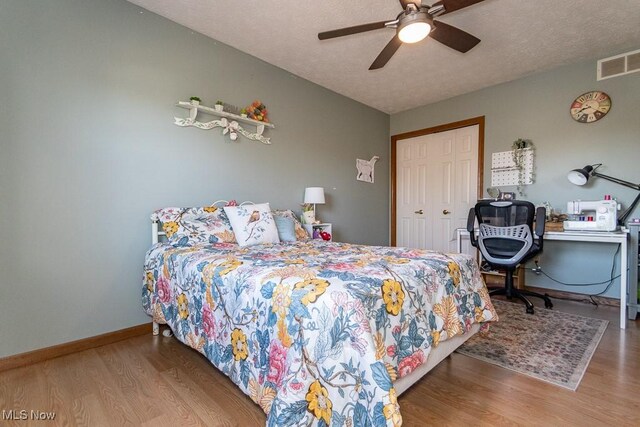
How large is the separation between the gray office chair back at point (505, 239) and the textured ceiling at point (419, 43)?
1.72 meters

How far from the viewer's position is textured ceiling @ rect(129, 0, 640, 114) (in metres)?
2.25

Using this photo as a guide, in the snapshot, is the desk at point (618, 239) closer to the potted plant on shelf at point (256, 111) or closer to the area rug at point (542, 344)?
the area rug at point (542, 344)

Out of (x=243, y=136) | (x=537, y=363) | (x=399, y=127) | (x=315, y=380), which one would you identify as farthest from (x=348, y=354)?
(x=399, y=127)

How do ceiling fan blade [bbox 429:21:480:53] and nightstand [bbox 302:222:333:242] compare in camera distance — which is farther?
nightstand [bbox 302:222:333:242]

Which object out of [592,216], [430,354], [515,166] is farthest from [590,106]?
[430,354]

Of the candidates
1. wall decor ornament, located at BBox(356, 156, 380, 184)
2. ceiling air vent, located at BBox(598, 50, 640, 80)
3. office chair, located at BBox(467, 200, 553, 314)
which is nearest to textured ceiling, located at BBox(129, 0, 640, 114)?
ceiling air vent, located at BBox(598, 50, 640, 80)

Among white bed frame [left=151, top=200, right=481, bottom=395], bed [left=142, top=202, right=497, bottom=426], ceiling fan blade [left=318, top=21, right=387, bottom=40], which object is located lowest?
white bed frame [left=151, top=200, right=481, bottom=395]

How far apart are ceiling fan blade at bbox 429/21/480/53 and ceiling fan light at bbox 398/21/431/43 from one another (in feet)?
0.31

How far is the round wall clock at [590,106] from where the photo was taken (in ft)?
9.81

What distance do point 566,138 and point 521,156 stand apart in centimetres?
43

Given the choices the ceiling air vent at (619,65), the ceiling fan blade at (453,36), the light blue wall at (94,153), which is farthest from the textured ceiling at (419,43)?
the ceiling fan blade at (453,36)

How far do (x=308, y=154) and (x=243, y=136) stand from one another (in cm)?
89

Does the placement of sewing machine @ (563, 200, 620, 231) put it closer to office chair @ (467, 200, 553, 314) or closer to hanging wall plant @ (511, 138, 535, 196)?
office chair @ (467, 200, 553, 314)

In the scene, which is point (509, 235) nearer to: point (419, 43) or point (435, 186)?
point (435, 186)
